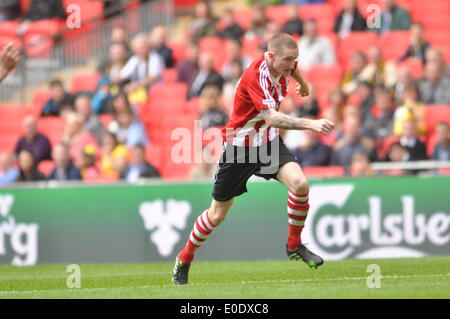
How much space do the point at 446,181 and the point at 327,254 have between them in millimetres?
1884

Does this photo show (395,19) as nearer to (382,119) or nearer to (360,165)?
(382,119)

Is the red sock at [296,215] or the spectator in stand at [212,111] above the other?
the spectator in stand at [212,111]

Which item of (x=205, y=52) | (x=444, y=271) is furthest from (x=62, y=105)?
(x=444, y=271)

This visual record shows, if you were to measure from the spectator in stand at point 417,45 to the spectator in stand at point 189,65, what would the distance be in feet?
12.7

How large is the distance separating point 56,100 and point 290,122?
10.8 meters

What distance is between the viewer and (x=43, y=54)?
A: 21.1 meters

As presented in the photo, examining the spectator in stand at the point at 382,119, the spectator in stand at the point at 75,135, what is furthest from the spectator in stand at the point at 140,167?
the spectator in stand at the point at 382,119

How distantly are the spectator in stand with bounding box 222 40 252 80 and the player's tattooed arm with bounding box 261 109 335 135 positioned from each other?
815cm

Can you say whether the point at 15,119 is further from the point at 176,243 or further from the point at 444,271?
the point at 444,271

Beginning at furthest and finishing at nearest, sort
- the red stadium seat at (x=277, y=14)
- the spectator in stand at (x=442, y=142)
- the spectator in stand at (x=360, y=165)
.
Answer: the red stadium seat at (x=277, y=14) < the spectator in stand at (x=442, y=142) < the spectator in stand at (x=360, y=165)

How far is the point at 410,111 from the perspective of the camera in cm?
1630

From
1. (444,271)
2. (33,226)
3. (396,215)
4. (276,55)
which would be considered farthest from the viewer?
(33,226)

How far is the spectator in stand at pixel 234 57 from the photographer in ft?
60.7

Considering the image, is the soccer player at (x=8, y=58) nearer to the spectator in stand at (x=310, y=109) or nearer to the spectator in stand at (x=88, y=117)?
the spectator in stand at (x=310, y=109)
